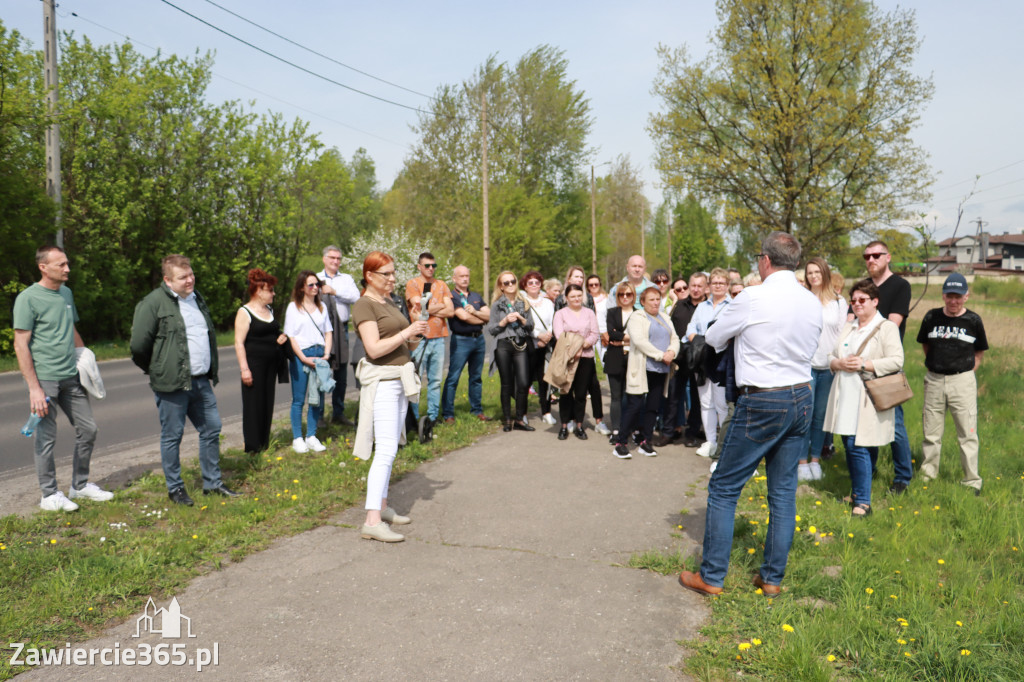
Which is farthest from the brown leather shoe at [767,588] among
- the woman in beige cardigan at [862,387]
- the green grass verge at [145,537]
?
the green grass verge at [145,537]

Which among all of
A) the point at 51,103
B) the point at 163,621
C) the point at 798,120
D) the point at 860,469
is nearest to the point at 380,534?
the point at 163,621

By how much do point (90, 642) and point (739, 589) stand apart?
374 cm

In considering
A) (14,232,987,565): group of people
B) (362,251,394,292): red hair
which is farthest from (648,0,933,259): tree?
(362,251,394,292): red hair

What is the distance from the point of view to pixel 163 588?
4.10 meters

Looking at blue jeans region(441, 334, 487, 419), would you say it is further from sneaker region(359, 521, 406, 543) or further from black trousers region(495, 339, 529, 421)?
sneaker region(359, 521, 406, 543)

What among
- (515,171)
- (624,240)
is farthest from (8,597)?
(624,240)

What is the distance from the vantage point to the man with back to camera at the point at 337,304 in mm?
7836

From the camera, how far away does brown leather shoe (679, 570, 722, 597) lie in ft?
13.2

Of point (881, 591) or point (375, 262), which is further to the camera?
point (375, 262)

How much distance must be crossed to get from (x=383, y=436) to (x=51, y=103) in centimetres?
1552

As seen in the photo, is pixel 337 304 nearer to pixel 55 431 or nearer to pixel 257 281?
pixel 257 281

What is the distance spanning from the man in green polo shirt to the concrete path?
221cm

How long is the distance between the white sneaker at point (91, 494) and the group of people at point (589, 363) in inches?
0.7

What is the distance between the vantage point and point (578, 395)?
831 centimetres
